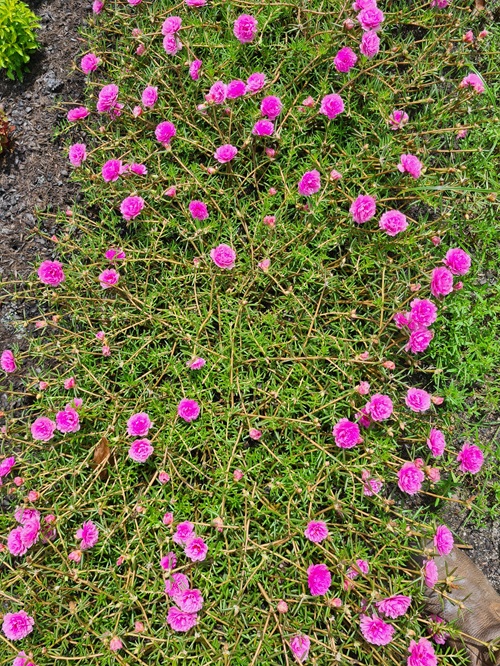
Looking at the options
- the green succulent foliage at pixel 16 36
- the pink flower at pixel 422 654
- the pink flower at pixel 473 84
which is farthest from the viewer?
the green succulent foliage at pixel 16 36

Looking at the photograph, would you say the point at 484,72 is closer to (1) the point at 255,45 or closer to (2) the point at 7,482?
(1) the point at 255,45

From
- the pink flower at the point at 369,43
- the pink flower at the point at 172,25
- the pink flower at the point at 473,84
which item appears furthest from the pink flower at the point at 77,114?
the pink flower at the point at 473,84

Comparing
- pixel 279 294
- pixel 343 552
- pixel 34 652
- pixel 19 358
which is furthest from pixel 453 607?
pixel 19 358

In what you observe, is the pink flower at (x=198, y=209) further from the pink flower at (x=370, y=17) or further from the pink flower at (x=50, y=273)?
the pink flower at (x=370, y=17)

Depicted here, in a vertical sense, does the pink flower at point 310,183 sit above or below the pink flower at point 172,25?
below

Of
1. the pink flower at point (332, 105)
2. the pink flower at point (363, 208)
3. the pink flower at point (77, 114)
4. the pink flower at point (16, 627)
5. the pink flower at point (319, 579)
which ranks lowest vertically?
the pink flower at point (319, 579)

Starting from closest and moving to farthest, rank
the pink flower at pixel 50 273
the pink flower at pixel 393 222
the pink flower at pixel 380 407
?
the pink flower at pixel 380 407 < the pink flower at pixel 393 222 < the pink flower at pixel 50 273
